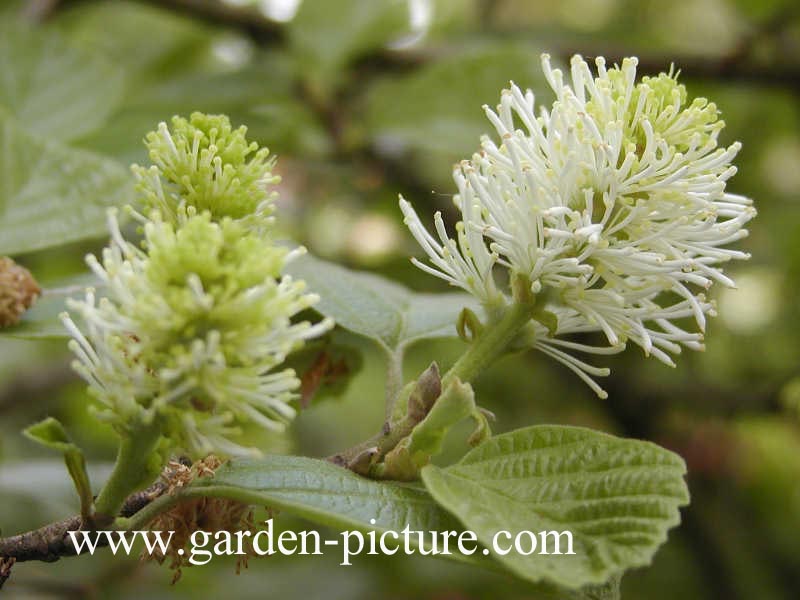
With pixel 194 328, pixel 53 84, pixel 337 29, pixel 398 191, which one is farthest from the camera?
pixel 398 191

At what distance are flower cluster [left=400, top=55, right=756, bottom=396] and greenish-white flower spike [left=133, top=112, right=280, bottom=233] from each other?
0.56 ft

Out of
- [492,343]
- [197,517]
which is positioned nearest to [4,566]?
[197,517]

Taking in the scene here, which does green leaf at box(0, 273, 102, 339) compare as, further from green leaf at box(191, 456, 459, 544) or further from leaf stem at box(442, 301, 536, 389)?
leaf stem at box(442, 301, 536, 389)

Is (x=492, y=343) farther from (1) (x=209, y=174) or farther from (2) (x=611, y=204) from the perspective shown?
(1) (x=209, y=174)

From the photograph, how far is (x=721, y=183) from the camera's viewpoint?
0.95m

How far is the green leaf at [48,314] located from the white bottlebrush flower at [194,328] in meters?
0.32

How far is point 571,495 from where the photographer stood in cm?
91

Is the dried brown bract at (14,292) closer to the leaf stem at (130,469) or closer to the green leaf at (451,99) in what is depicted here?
the leaf stem at (130,469)

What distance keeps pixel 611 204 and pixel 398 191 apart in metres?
1.76

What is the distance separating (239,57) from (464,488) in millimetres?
2211

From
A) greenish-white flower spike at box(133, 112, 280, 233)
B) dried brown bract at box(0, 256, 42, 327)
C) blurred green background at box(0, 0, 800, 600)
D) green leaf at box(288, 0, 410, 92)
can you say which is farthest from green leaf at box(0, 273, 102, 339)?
green leaf at box(288, 0, 410, 92)

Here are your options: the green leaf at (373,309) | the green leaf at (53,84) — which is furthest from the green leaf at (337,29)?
the green leaf at (373,309)

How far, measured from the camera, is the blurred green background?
1.96m

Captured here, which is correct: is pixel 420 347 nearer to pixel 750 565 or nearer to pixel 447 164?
pixel 447 164
